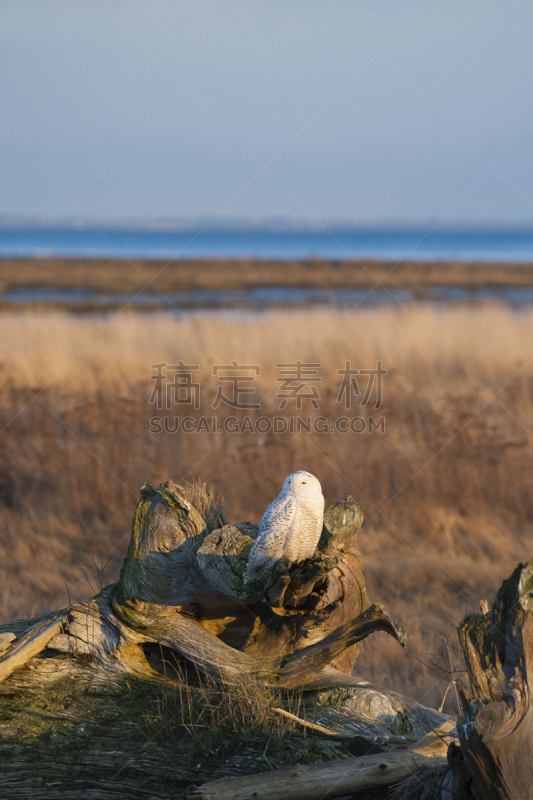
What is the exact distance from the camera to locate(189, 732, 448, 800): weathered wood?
3.53 m

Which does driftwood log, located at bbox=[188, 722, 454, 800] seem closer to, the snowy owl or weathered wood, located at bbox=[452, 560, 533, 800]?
weathered wood, located at bbox=[452, 560, 533, 800]

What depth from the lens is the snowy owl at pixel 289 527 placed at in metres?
4.63

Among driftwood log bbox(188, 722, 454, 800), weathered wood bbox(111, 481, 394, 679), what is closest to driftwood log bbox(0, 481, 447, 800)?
weathered wood bbox(111, 481, 394, 679)

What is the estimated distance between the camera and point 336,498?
36.6 feet

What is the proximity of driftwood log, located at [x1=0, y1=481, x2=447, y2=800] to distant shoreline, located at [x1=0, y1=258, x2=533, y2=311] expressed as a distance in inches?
1055

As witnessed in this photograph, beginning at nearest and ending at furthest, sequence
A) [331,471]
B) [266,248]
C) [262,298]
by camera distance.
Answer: [331,471], [262,298], [266,248]

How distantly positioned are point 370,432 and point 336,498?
186cm

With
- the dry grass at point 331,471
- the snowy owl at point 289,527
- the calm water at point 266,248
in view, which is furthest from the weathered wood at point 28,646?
the calm water at point 266,248

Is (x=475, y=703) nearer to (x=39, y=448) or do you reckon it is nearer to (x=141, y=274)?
(x=39, y=448)

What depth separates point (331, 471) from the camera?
11.7 metres

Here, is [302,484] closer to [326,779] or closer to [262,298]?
[326,779]

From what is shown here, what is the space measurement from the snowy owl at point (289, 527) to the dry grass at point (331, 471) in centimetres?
338

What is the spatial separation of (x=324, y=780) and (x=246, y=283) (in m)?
43.0

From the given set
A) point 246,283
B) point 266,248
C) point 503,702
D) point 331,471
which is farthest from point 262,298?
point 266,248
